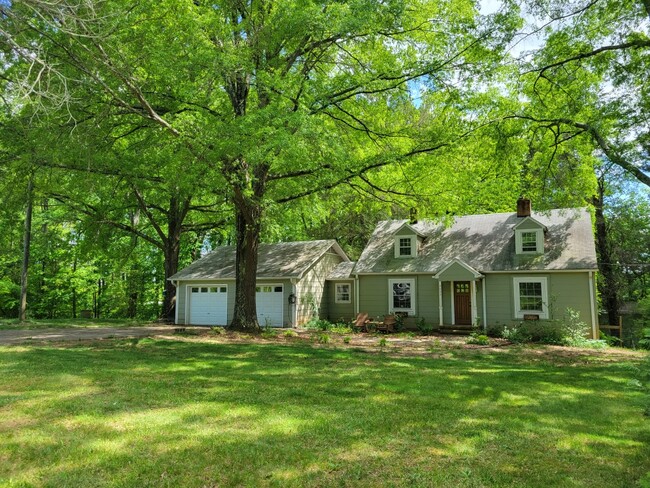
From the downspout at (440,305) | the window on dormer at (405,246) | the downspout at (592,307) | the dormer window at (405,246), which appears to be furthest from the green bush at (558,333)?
the window on dormer at (405,246)

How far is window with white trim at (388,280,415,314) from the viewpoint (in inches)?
784

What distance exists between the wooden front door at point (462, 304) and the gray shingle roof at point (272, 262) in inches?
266

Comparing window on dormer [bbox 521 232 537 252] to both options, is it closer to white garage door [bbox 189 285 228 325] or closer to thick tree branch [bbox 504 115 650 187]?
thick tree branch [bbox 504 115 650 187]

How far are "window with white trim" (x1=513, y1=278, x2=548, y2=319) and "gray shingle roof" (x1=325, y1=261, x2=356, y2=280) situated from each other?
780cm

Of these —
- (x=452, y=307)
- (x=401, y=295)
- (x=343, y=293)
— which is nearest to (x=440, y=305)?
(x=452, y=307)

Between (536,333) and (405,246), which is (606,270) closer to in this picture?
(536,333)

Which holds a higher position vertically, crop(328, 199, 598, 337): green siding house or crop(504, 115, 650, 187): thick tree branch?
crop(504, 115, 650, 187): thick tree branch

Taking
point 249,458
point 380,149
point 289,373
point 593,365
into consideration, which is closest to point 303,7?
point 380,149

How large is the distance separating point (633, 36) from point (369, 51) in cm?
689

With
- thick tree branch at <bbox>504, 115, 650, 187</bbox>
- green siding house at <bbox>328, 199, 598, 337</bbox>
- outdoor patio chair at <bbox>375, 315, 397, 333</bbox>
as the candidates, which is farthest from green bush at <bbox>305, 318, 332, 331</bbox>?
thick tree branch at <bbox>504, 115, 650, 187</bbox>

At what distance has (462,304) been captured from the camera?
747 inches

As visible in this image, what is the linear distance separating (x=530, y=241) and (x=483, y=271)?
232cm

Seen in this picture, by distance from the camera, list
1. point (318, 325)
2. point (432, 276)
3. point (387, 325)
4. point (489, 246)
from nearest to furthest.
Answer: point (387, 325)
point (432, 276)
point (489, 246)
point (318, 325)

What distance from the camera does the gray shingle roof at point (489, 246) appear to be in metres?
17.5
